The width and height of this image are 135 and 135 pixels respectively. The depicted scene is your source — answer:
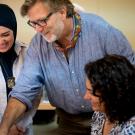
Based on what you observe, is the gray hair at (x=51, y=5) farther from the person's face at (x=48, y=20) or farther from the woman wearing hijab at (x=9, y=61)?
the woman wearing hijab at (x=9, y=61)

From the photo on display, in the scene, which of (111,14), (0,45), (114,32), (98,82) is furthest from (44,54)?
(111,14)

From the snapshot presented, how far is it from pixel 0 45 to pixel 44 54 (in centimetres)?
26

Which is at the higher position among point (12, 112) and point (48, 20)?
point (48, 20)

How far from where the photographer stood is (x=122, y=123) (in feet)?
3.92

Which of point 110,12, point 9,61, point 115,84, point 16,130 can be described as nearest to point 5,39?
point 9,61

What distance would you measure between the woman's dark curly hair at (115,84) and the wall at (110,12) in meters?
1.79

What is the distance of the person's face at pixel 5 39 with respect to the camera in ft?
5.30

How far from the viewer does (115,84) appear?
114cm

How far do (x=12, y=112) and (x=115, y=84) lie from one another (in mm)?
572

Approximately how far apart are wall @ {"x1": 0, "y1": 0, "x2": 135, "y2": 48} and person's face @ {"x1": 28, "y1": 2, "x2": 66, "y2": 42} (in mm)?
1492

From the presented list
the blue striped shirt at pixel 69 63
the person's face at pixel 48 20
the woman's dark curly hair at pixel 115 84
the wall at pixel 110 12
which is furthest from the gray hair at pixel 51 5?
the wall at pixel 110 12

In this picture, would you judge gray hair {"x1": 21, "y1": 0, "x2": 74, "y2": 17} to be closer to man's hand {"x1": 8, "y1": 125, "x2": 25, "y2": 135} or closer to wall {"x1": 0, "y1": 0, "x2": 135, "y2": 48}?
man's hand {"x1": 8, "y1": 125, "x2": 25, "y2": 135}

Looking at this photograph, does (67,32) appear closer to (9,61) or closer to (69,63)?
(69,63)

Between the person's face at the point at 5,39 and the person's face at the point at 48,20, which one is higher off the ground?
Result: the person's face at the point at 48,20
